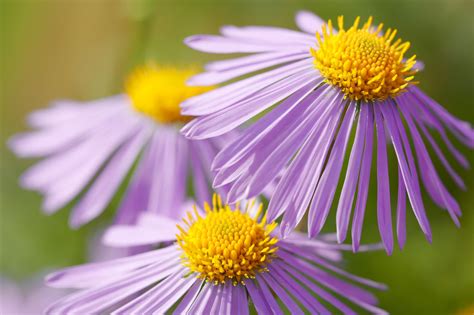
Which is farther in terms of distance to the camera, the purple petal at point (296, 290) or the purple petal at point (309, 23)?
the purple petal at point (309, 23)

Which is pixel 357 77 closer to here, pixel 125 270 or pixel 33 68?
pixel 125 270

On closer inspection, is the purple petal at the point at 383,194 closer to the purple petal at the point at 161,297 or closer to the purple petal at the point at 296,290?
the purple petal at the point at 296,290

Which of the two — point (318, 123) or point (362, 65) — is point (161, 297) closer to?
point (318, 123)

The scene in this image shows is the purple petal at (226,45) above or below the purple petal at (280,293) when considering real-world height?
above

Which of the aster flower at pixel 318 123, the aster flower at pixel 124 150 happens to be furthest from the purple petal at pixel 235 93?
the aster flower at pixel 124 150

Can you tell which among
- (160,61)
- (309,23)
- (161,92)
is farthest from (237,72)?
(160,61)

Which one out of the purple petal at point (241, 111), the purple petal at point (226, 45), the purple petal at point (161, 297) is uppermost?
the purple petal at point (226, 45)

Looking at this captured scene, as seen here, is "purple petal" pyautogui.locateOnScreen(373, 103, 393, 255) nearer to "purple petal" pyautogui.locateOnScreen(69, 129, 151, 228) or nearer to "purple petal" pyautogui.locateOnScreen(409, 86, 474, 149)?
"purple petal" pyautogui.locateOnScreen(409, 86, 474, 149)
